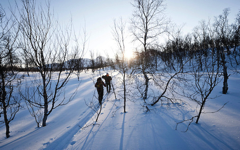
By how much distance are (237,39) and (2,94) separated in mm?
36881

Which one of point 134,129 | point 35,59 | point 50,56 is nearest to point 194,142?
point 134,129

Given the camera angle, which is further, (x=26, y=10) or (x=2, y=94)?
(x=2, y=94)

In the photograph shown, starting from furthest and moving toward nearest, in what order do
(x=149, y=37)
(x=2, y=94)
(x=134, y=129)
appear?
1. (x=149, y=37)
2. (x=2, y=94)
3. (x=134, y=129)

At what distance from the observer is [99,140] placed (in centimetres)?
270

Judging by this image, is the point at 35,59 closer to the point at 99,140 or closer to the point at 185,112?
the point at 99,140

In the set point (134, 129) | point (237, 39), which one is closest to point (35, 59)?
point (134, 129)

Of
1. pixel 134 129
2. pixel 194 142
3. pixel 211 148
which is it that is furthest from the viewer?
pixel 134 129

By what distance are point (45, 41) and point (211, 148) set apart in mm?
5325

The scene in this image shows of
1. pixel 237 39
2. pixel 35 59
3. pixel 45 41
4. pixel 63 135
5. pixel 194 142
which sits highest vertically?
pixel 237 39

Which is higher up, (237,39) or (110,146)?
(237,39)

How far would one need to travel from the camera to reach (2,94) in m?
3.74

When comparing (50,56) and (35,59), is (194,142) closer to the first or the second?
(50,56)

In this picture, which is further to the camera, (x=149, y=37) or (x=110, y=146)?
(x=149, y=37)

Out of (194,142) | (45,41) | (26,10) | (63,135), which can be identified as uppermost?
(26,10)
